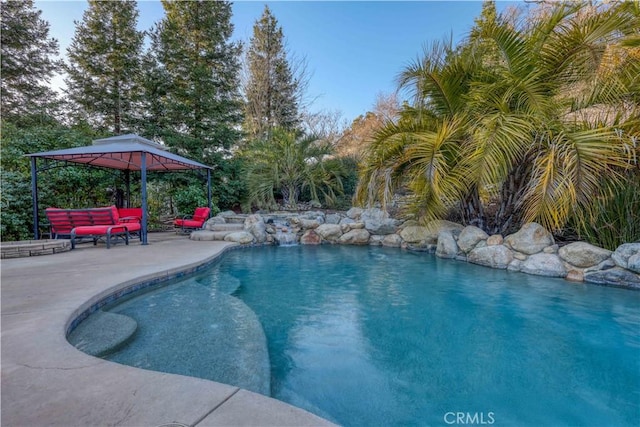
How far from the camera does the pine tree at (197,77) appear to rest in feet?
36.5

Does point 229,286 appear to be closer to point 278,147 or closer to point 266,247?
point 266,247

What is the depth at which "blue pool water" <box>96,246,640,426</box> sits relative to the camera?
215 cm

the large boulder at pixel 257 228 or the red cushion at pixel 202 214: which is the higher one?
the red cushion at pixel 202 214

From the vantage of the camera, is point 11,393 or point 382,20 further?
point 382,20

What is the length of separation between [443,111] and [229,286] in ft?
17.8

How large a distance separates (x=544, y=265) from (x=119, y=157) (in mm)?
9954

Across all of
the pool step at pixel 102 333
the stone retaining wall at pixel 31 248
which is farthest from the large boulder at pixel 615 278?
the stone retaining wall at pixel 31 248

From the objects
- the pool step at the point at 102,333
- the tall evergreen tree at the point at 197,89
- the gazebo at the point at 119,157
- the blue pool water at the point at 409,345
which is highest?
the tall evergreen tree at the point at 197,89

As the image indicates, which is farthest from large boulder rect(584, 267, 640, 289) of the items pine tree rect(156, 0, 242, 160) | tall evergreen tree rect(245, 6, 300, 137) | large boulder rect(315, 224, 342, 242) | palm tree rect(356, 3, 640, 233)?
tall evergreen tree rect(245, 6, 300, 137)

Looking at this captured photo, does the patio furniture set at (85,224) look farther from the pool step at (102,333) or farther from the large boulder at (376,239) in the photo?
the large boulder at (376,239)

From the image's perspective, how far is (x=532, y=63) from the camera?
501cm

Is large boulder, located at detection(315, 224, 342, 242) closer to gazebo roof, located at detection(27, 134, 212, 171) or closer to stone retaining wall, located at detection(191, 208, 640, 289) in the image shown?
stone retaining wall, located at detection(191, 208, 640, 289)

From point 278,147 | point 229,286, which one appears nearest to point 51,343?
point 229,286

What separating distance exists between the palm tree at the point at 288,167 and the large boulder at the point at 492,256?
17.9ft
